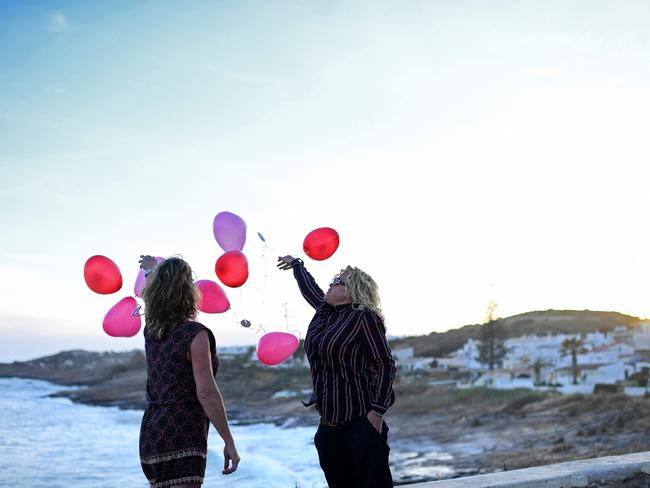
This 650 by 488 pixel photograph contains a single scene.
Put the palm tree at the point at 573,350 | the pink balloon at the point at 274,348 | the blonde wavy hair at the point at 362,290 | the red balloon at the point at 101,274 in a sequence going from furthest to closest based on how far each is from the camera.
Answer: the palm tree at the point at 573,350, the pink balloon at the point at 274,348, the red balloon at the point at 101,274, the blonde wavy hair at the point at 362,290

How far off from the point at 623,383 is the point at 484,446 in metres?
13.7

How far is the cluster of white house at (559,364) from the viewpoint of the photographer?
34625mm

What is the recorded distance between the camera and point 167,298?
2.66m

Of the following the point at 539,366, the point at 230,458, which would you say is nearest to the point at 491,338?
the point at 539,366

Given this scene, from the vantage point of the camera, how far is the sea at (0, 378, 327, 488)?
18.0 metres

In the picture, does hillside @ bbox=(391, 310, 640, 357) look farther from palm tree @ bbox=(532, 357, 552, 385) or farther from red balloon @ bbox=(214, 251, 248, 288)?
red balloon @ bbox=(214, 251, 248, 288)

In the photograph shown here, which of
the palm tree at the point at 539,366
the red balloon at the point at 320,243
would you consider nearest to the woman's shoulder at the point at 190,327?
the red balloon at the point at 320,243

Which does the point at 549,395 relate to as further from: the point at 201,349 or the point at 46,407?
the point at 46,407

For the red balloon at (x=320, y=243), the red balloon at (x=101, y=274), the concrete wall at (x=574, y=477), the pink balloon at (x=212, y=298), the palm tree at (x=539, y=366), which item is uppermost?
the red balloon at (x=320, y=243)

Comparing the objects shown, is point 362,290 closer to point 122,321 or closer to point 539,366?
point 122,321

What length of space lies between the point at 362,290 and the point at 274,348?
3.65 feet

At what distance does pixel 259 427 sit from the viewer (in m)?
32.9

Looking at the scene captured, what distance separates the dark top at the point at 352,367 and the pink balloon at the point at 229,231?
1354mm

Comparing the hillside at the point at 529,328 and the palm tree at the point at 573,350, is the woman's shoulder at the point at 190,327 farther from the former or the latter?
the hillside at the point at 529,328
